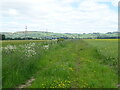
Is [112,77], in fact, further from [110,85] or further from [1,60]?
[1,60]

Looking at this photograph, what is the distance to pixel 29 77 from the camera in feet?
30.1

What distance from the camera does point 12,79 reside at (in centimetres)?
795

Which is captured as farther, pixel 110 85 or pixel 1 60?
pixel 1 60

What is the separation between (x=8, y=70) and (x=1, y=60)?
0.94 meters

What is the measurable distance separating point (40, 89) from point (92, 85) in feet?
8.22

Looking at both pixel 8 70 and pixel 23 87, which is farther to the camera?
pixel 8 70

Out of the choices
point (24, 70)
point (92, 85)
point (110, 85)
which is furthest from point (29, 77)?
point (110, 85)

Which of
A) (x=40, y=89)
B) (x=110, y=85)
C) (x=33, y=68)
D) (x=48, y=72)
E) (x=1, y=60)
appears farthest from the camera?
(x=33, y=68)

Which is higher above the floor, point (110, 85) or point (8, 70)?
point (8, 70)

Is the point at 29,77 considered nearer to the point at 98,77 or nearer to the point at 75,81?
the point at 75,81

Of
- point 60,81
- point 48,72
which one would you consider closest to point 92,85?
point 60,81

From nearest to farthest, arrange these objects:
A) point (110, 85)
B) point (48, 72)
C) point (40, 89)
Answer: point (40, 89), point (110, 85), point (48, 72)

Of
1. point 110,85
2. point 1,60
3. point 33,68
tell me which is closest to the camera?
point 110,85

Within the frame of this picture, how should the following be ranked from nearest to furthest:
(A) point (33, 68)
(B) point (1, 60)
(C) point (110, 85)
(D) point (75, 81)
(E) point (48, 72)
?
(C) point (110, 85) → (D) point (75, 81) → (B) point (1, 60) → (E) point (48, 72) → (A) point (33, 68)
